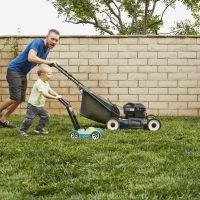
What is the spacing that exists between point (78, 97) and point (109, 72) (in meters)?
0.83

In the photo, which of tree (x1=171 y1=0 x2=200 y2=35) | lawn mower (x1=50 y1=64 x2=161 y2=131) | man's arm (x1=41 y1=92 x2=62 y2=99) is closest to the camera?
man's arm (x1=41 y1=92 x2=62 y2=99)

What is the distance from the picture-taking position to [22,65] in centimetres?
834

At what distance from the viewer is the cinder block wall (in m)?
11.6

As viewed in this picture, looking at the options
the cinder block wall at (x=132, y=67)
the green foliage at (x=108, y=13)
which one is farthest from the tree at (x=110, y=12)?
the cinder block wall at (x=132, y=67)

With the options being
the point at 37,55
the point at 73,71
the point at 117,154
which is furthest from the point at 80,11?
the point at 117,154

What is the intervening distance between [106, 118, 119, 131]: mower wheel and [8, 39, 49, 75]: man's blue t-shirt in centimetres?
139

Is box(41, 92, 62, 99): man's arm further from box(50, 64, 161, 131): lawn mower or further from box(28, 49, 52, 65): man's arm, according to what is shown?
box(50, 64, 161, 131): lawn mower

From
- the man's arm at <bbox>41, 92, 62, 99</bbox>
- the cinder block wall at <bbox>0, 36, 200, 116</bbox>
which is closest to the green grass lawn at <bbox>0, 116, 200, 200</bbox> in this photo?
the man's arm at <bbox>41, 92, 62, 99</bbox>

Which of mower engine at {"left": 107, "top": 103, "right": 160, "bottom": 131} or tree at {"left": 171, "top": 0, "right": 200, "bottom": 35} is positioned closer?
mower engine at {"left": 107, "top": 103, "right": 160, "bottom": 131}

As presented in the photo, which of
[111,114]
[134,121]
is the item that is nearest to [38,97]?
[111,114]

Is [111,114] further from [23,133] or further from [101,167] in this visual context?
[101,167]

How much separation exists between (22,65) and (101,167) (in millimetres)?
3660

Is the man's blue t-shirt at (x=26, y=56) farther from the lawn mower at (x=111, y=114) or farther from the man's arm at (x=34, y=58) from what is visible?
the lawn mower at (x=111, y=114)

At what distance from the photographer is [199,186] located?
4.31 m
